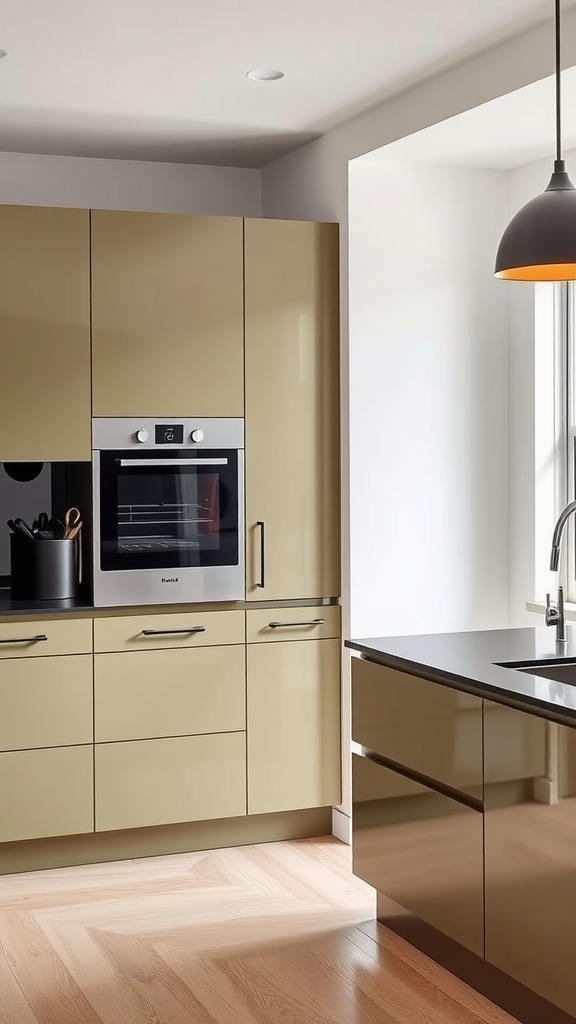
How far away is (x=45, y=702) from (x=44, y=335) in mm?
1258

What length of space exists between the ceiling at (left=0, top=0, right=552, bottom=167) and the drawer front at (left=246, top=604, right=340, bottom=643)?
1.77 m

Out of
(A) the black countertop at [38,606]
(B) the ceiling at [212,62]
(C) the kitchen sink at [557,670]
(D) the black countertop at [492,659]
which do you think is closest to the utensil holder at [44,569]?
(A) the black countertop at [38,606]

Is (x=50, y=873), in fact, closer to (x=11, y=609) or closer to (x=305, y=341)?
(x=11, y=609)

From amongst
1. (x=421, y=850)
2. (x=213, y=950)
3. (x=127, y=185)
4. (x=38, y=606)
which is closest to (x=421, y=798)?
(x=421, y=850)

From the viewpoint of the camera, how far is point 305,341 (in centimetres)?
435

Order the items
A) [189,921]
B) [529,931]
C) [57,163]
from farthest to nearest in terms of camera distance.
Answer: [57,163], [189,921], [529,931]

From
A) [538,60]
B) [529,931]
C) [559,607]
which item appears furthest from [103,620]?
[538,60]

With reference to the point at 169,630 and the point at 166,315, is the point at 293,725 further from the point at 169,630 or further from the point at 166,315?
the point at 166,315

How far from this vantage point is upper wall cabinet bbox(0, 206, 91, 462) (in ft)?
13.1

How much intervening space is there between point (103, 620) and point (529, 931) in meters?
1.93

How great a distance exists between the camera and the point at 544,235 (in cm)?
257

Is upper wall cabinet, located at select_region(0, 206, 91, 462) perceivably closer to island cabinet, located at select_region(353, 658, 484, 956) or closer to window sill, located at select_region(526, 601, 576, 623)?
island cabinet, located at select_region(353, 658, 484, 956)

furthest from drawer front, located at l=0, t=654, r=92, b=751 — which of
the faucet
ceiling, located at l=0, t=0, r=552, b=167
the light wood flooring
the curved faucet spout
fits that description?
ceiling, located at l=0, t=0, r=552, b=167

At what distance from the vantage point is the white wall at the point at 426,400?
4309mm
